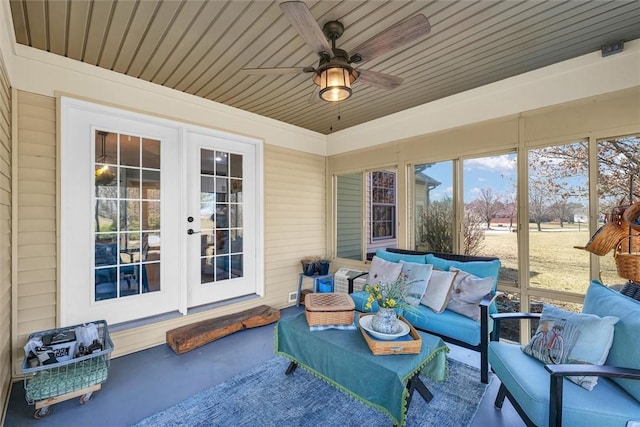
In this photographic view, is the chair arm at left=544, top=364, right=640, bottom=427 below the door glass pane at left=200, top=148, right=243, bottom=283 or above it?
below

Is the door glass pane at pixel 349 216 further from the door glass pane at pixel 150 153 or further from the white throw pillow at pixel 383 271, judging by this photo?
the door glass pane at pixel 150 153

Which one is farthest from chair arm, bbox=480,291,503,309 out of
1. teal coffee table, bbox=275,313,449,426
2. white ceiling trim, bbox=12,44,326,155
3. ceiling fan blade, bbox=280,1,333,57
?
white ceiling trim, bbox=12,44,326,155

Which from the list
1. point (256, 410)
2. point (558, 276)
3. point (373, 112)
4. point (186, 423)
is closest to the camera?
point (186, 423)

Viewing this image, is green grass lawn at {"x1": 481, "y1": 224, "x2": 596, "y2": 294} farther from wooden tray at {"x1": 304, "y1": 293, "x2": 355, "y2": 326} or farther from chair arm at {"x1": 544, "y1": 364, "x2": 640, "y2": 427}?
wooden tray at {"x1": 304, "y1": 293, "x2": 355, "y2": 326}

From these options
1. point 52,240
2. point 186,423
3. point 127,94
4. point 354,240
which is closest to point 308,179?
point 354,240

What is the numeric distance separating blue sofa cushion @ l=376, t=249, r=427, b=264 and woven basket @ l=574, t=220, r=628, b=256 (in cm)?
145

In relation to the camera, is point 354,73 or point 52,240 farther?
point 52,240

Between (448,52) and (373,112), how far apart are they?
4.91 feet

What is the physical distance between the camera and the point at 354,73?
2111 millimetres

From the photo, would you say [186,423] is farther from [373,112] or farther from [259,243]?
[373,112]

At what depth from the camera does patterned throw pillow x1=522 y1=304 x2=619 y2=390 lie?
1573 millimetres

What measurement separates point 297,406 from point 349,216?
3.13 meters

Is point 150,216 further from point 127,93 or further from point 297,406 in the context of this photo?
point 297,406

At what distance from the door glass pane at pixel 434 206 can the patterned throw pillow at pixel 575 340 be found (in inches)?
67.3
